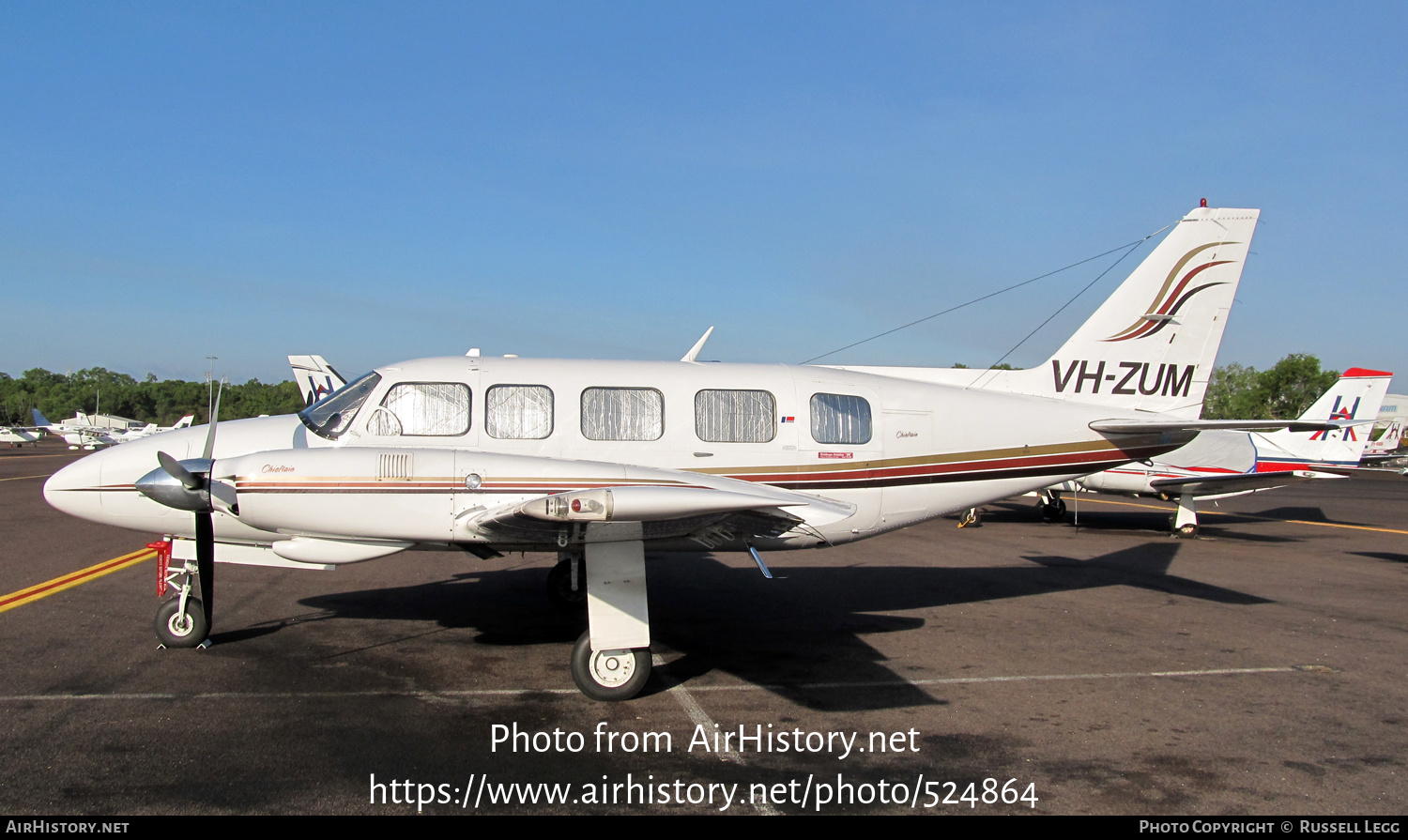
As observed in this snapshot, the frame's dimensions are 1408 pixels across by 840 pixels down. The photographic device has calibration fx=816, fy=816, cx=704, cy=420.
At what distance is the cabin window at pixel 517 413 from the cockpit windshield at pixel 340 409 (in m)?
1.19

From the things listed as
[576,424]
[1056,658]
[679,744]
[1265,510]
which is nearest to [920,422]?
[1056,658]

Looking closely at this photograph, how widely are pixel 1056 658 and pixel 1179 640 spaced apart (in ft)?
6.37

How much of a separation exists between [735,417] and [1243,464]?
647 inches

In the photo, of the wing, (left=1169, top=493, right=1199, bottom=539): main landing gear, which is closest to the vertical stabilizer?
the wing

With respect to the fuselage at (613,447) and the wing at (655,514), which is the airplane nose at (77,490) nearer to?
the fuselage at (613,447)

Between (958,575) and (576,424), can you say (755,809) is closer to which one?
(576,424)

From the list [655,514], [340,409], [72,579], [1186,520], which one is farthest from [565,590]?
[1186,520]

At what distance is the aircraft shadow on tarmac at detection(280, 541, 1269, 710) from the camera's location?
307 inches

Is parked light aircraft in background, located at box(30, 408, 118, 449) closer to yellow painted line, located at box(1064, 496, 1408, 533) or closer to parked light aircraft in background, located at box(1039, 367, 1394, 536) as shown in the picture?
yellow painted line, located at box(1064, 496, 1408, 533)

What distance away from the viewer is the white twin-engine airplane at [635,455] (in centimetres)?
670

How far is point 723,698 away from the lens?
7.11 meters

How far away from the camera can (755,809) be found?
4977mm

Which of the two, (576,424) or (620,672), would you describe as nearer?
(620,672)

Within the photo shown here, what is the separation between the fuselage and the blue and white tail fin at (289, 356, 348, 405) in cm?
2014
